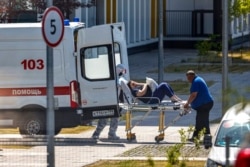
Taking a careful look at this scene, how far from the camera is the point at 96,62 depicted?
2080 cm

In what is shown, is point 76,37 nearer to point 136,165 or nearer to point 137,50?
point 136,165

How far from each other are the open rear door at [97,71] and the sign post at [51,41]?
23.1ft

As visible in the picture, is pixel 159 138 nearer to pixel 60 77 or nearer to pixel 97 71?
pixel 97 71

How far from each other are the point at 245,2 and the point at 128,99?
27.6m

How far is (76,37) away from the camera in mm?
20688

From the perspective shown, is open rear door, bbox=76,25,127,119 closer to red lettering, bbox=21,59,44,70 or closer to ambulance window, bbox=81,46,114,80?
ambulance window, bbox=81,46,114,80

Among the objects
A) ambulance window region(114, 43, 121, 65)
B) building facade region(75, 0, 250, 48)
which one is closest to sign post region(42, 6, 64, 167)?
ambulance window region(114, 43, 121, 65)

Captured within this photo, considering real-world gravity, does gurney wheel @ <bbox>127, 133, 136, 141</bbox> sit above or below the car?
below

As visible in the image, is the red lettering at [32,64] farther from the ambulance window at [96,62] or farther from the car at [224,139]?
the car at [224,139]

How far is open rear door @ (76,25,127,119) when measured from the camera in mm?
20359

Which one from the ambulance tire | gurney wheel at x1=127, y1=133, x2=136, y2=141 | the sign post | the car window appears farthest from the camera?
the ambulance tire

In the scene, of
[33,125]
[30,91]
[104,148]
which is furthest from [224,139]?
[30,91]

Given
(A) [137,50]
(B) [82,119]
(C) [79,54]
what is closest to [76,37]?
(C) [79,54]

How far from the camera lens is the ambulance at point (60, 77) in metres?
20.3
